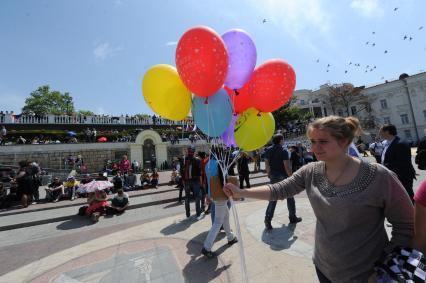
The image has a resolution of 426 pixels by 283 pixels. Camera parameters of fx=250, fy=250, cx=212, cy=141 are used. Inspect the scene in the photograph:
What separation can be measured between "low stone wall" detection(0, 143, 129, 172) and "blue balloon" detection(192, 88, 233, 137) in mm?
22224

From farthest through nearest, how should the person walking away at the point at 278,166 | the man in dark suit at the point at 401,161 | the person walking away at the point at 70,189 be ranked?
the person walking away at the point at 70,189, the person walking away at the point at 278,166, the man in dark suit at the point at 401,161

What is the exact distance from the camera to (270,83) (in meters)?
3.49

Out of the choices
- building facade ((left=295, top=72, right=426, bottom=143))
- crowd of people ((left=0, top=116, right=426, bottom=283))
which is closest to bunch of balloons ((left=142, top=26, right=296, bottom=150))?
crowd of people ((left=0, top=116, right=426, bottom=283))

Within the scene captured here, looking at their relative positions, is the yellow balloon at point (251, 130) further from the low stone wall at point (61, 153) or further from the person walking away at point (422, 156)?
the low stone wall at point (61, 153)

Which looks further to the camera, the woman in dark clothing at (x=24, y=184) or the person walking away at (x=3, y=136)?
the person walking away at (x=3, y=136)

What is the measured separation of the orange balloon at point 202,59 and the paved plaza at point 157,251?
2.64 metres

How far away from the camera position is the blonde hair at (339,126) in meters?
1.66

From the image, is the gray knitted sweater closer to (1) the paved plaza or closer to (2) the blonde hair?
(2) the blonde hair

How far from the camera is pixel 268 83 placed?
349cm

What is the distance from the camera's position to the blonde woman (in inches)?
57.2

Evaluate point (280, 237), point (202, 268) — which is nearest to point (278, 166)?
point (280, 237)

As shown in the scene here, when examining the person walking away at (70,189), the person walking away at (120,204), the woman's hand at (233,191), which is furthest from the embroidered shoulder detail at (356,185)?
the person walking away at (70,189)

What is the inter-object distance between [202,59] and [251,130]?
1.33 meters

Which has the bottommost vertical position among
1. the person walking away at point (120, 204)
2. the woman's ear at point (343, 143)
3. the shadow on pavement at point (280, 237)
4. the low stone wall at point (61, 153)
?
the shadow on pavement at point (280, 237)
